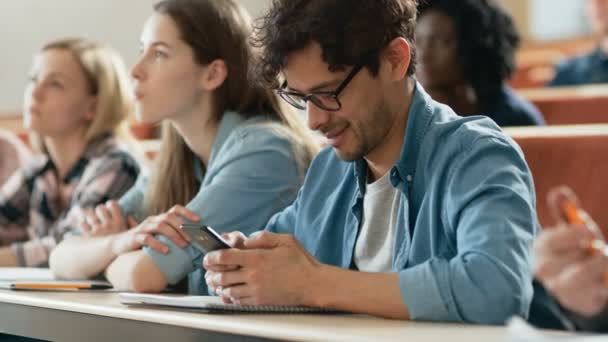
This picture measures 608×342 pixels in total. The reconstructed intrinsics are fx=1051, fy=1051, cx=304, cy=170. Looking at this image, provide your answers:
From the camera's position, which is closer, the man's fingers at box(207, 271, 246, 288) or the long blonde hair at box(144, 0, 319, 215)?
the man's fingers at box(207, 271, 246, 288)

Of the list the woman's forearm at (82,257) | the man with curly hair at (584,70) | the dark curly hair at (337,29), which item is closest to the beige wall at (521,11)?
the man with curly hair at (584,70)

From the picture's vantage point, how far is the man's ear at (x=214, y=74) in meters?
2.48

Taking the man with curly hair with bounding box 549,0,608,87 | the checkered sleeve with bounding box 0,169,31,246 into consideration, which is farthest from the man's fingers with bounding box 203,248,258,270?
the man with curly hair with bounding box 549,0,608,87

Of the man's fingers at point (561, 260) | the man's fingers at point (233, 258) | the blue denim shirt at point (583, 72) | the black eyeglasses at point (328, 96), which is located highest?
the black eyeglasses at point (328, 96)

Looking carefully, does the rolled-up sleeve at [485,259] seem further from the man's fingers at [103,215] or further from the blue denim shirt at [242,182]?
the man's fingers at [103,215]

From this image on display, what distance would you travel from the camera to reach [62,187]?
330cm

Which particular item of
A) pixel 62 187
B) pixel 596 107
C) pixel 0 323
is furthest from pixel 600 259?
pixel 596 107

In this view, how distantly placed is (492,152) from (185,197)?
1.16m

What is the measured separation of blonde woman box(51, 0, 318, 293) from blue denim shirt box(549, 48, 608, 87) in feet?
11.6

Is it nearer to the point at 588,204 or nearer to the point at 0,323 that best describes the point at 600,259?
the point at 0,323

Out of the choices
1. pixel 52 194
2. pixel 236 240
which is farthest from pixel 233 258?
pixel 52 194

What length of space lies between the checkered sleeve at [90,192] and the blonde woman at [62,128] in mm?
37

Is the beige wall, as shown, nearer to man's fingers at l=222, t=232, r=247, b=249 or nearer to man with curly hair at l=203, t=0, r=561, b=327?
man with curly hair at l=203, t=0, r=561, b=327

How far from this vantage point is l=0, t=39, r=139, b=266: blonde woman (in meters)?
3.26
